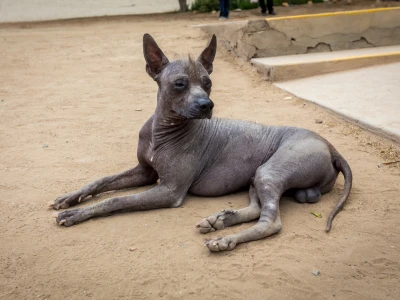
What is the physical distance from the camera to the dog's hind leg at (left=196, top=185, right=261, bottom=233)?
144 inches

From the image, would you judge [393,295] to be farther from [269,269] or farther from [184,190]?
[184,190]

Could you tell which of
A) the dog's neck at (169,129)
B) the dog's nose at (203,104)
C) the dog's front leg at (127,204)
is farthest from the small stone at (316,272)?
the dog's neck at (169,129)

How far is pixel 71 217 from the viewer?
12.6ft

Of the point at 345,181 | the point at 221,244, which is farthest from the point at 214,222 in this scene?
the point at 345,181

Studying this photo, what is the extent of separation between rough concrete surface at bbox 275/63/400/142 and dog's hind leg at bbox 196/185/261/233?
223cm

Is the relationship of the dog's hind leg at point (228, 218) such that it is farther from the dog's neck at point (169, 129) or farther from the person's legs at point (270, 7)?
the person's legs at point (270, 7)

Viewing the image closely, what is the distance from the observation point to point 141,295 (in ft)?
9.86

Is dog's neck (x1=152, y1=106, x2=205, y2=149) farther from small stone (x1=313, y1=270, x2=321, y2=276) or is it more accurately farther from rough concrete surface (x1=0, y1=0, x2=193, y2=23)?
rough concrete surface (x1=0, y1=0, x2=193, y2=23)

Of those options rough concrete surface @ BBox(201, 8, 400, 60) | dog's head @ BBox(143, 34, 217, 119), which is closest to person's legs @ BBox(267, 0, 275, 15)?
rough concrete surface @ BBox(201, 8, 400, 60)

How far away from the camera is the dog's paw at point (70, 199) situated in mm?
4145

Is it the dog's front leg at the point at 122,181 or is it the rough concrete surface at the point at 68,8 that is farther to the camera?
the rough concrete surface at the point at 68,8

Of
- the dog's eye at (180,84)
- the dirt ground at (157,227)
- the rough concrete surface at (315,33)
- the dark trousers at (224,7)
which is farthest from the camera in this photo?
the dark trousers at (224,7)

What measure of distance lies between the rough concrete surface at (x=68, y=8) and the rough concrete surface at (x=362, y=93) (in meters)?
9.31

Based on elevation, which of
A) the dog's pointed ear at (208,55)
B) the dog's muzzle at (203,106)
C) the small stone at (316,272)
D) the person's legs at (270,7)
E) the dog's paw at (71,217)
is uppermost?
the dog's pointed ear at (208,55)
